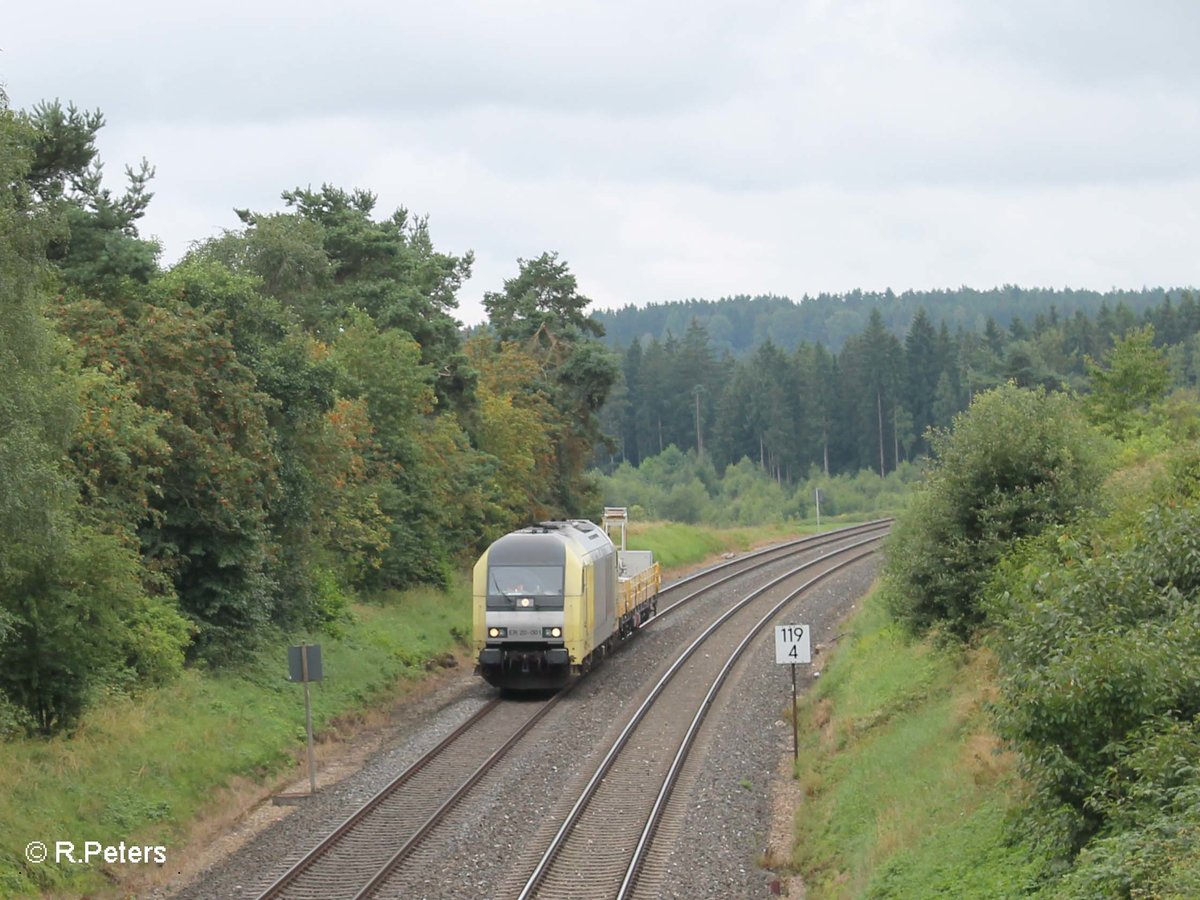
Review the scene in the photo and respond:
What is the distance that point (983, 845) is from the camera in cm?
1301

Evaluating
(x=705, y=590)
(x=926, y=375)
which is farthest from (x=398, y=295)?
(x=926, y=375)

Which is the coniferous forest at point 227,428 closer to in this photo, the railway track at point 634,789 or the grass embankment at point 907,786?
the grass embankment at point 907,786

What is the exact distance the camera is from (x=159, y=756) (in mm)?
17906

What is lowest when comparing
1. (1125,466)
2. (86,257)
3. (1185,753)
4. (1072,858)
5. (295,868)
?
(295,868)

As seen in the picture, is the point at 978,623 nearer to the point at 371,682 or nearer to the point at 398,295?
the point at 371,682

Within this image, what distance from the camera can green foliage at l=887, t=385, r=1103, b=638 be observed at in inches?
827

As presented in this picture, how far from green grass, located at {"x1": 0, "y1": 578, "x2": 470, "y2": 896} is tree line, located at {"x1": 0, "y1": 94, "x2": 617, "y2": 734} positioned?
2.22 feet

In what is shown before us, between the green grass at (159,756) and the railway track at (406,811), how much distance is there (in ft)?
7.27

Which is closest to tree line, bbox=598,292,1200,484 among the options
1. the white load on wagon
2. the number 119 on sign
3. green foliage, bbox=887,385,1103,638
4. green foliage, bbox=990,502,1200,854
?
the white load on wagon

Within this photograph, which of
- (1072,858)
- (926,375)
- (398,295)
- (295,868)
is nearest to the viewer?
(1072,858)

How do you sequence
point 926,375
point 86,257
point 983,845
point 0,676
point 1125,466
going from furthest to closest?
point 926,375
point 1125,466
point 86,257
point 0,676
point 983,845

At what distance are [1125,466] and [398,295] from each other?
79.3 ft

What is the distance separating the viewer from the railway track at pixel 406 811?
14836 millimetres

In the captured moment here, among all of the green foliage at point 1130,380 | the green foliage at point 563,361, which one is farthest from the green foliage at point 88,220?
Answer: the green foliage at point 1130,380
